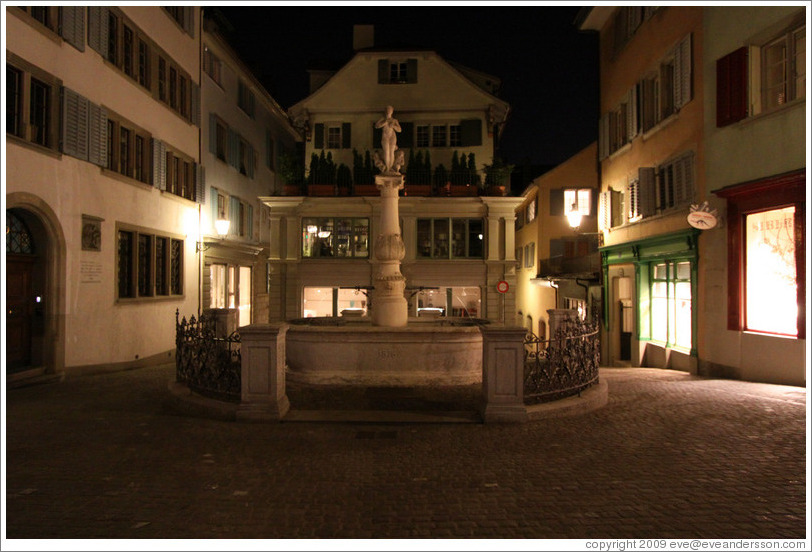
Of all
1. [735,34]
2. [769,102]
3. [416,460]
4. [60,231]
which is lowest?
[416,460]

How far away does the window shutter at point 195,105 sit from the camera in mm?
21016

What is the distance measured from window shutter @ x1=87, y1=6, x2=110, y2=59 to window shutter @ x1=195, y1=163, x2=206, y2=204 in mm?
6743

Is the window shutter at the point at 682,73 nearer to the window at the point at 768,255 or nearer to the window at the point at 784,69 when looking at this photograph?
the window at the point at 784,69

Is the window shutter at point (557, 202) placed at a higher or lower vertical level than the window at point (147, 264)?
higher

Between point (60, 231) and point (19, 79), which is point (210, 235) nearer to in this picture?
point (60, 231)

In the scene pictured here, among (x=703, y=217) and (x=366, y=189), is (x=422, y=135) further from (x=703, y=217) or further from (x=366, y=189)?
(x=703, y=217)

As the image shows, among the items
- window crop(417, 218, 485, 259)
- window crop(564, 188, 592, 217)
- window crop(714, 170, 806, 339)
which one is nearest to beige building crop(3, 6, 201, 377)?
window crop(417, 218, 485, 259)

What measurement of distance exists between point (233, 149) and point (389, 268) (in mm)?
16868

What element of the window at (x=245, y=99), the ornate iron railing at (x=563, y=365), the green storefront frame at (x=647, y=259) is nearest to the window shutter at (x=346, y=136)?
Answer: the window at (x=245, y=99)

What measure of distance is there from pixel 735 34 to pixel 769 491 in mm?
11567

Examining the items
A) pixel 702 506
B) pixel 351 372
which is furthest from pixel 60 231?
pixel 702 506

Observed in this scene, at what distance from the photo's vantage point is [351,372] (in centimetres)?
1130

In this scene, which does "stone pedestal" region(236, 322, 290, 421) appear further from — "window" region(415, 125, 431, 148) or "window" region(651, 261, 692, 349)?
"window" region(415, 125, 431, 148)

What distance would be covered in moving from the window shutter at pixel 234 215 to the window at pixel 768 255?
21.0m
